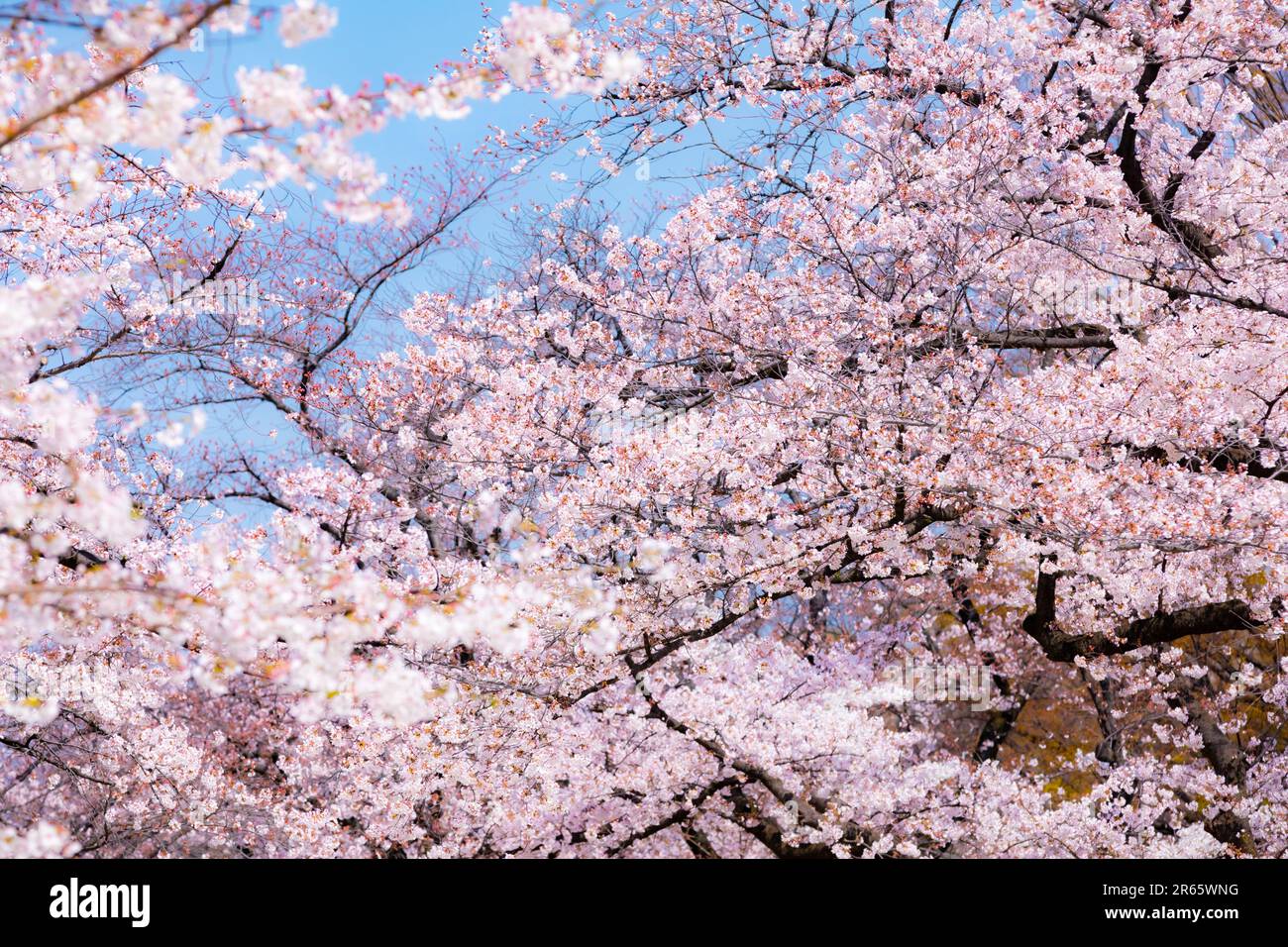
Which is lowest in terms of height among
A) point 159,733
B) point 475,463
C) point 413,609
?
point 413,609

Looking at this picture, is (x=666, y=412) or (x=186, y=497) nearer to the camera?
(x=666, y=412)

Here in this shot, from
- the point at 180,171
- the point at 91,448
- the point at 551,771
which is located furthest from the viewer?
the point at 91,448

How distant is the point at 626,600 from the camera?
7371 millimetres

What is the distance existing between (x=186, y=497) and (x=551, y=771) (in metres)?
5.15

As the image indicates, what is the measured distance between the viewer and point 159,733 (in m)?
8.81

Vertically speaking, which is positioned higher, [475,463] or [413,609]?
[475,463]

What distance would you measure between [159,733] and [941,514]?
6768 millimetres
